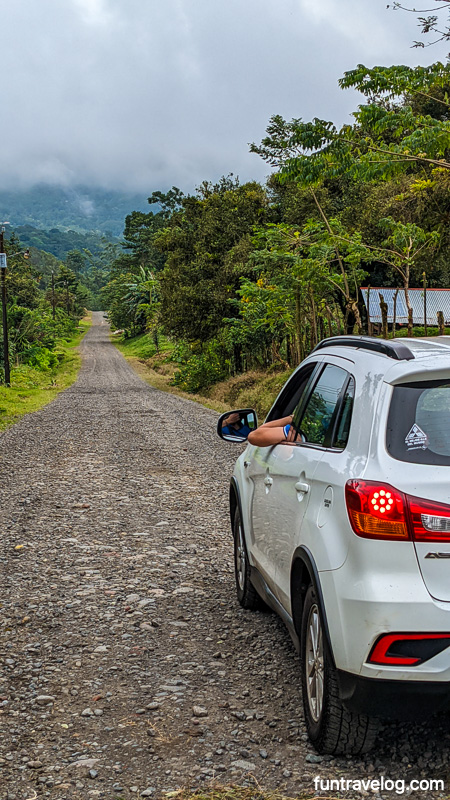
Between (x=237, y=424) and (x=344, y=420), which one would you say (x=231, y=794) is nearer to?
(x=344, y=420)

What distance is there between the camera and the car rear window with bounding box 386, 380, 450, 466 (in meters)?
3.05

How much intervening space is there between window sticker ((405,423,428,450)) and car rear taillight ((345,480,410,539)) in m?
0.21

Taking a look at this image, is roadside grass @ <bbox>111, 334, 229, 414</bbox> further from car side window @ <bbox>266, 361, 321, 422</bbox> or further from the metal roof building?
car side window @ <bbox>266, 361, 321, 422</bbox>

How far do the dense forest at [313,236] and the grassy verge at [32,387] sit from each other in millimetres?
6279

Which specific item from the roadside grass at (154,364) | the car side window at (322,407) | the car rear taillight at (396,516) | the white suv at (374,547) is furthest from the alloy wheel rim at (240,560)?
the roadside grass at (154,364)

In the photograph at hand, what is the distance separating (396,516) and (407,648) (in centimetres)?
49

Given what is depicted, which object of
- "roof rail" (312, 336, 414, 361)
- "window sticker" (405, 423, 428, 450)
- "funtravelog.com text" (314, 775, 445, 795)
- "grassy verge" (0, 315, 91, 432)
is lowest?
"grassy verge" (0, 315, 91, 432)

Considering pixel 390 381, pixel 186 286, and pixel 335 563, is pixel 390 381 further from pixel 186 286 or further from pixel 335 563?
pixel 186 286

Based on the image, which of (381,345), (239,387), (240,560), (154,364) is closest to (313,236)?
(239,387)

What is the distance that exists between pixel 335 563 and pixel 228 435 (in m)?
2.41

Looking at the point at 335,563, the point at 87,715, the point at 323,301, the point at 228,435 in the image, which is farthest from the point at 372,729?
the point at 323,301

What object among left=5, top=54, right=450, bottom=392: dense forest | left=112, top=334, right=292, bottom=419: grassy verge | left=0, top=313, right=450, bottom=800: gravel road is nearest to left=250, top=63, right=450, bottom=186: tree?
left=5, top=54, right=450, bottom=392: dense forest

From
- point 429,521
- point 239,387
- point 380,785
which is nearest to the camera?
point 429,521

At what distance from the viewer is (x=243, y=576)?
18.5 feet
